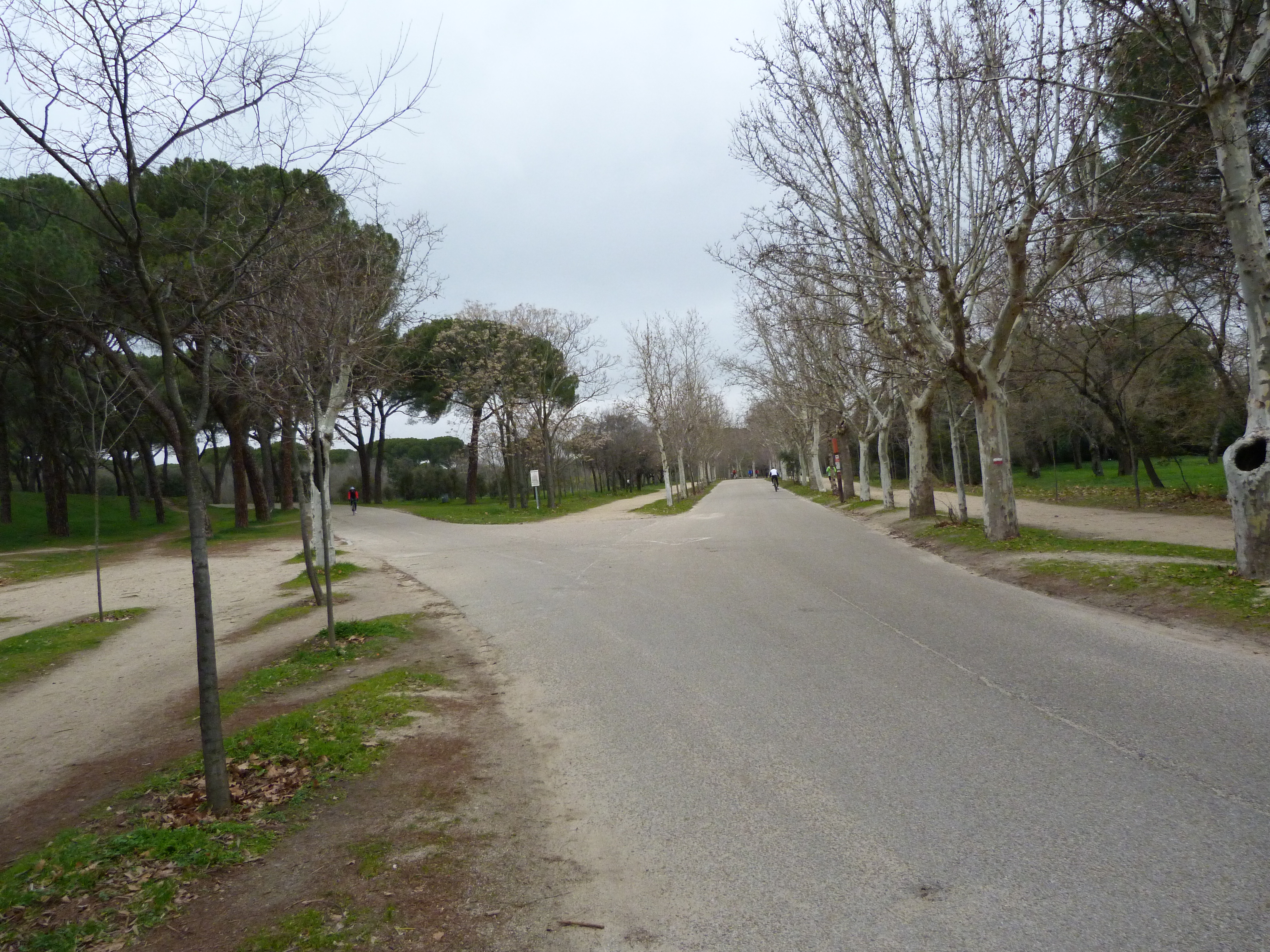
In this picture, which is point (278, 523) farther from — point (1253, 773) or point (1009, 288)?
point (1253, 773)

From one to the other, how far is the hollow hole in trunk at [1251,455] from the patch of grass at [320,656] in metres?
9.07

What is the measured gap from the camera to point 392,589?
1555cm

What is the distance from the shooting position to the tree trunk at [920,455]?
23.0 metres

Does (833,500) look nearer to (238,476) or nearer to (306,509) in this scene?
(238,476)

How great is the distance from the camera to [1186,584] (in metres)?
9.78

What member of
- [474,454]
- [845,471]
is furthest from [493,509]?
[845,471]

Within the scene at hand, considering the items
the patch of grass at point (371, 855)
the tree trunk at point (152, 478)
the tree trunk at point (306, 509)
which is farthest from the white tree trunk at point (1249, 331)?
the tree trunk at point (152, 478)

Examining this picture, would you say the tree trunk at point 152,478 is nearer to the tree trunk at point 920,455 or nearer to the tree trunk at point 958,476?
the tree trunk at point 920,455

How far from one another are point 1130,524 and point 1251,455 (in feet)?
30.4

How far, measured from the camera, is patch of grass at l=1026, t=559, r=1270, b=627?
8.40 m

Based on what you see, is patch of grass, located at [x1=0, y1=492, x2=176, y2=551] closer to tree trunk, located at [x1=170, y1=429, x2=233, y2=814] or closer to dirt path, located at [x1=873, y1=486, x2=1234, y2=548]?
tree trunk, located at [x1=170, y1=429, x2=233, y2=814]

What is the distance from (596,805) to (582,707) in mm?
2151

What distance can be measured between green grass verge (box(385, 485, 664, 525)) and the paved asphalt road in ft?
86.8

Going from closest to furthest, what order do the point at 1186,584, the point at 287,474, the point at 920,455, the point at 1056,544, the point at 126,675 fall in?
1. the point at 1186,584
2. the point at 126,675
3. the point at 1056,544
4. the point at 920,455
5. the point at 287,474
